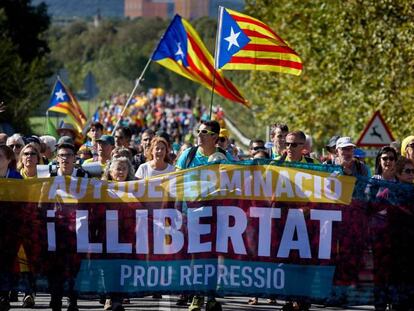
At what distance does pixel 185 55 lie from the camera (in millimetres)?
22031

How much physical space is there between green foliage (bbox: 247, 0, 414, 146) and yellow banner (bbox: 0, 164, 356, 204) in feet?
57.6

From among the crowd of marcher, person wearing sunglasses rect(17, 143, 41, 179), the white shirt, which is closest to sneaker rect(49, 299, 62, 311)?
the crowd of marcher

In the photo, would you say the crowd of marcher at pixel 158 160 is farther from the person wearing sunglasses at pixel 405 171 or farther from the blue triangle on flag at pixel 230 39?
the blue triangle on flag at pixel 230 39

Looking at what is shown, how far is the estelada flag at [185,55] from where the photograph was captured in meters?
22.0

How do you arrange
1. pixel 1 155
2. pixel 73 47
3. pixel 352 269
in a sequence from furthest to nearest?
pixel 73 47 → pixel 1 155 → pixel 352 269

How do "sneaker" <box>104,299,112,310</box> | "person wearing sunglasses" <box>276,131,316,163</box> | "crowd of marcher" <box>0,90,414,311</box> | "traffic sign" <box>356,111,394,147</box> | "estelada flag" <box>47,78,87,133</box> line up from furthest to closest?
"estelada flag" <box>47,78,87,133</box>, "traffic sign" <box>356,111,394,147</box>, "sneaker" <box>104,299,112,310</box>, "person wearing sunglasses" <box>276,131,316,163</box>, "crowd of marcher" <box>0,90,414,311</box>

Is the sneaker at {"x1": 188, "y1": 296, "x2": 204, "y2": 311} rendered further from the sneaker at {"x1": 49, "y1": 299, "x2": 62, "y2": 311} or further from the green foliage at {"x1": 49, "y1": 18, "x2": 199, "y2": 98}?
the green foliage at {"x1": 49, "y1": 18, "x2": 199, "y2": 98}

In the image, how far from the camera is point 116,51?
17612cm

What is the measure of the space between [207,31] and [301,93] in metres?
138

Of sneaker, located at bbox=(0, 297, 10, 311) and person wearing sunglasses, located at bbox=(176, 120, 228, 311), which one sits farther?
person wearing sunglasses, located at bbox=(176, 120, 228, 311)

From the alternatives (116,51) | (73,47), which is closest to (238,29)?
(116,51)

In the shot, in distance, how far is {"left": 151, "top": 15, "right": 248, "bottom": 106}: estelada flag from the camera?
2195 centimetres

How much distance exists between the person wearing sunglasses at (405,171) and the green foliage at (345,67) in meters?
16.4

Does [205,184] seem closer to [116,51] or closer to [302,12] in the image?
[302,12]
